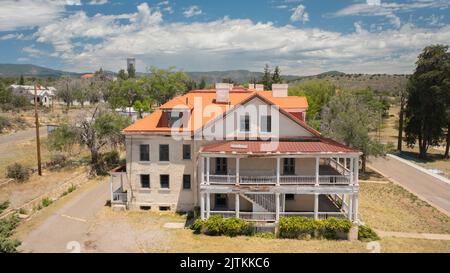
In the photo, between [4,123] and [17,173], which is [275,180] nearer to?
[17,173]

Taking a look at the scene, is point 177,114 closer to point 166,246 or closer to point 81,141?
point 166,246

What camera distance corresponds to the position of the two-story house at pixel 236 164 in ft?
77.7

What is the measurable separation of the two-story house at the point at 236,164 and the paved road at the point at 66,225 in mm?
2511

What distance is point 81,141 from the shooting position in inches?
1484

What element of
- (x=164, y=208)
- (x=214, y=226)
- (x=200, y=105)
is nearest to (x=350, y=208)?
(x=214, y=226)

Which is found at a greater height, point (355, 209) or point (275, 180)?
point (275, 180)

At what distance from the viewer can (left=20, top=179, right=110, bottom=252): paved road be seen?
69.6 ft

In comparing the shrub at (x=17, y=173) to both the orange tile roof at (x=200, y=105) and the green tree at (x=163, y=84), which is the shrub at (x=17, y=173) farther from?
the green tree at (x=163, y=84)

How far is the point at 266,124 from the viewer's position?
25562mm

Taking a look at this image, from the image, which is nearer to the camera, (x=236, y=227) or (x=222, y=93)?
(x=236, y=227)

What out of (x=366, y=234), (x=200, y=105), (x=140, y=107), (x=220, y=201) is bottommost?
(x=366, y=234)

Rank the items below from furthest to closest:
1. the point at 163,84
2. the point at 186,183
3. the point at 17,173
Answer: the point at 163,84 → the point at 17,173 → the point at 186,183

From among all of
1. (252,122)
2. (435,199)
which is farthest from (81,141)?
(435,199)

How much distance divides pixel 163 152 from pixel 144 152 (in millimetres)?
1468
